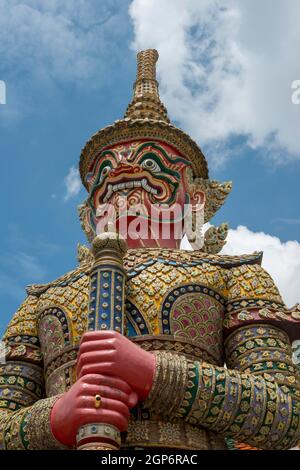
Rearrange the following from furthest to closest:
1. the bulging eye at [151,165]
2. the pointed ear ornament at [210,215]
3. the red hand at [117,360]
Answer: the pointed ear ornament at [210,215] < the bulging eye at [151,165] < the red hand at [117,360]

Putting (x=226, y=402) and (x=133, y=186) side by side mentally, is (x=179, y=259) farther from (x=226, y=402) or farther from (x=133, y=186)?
(x=226, y=402)

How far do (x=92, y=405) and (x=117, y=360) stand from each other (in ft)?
1.05

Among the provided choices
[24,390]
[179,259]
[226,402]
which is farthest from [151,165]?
[226,402]

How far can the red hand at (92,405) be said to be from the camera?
426 centimetres

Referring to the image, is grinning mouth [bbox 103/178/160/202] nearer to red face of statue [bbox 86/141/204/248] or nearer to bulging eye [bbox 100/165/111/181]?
red face of statue [bbox 86/141/204/248]

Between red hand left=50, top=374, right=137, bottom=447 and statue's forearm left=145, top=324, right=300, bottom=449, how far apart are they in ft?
0.79

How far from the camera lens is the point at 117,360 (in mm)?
4410

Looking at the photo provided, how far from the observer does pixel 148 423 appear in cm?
470

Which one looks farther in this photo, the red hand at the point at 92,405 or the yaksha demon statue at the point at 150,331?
the yaksha demon statue at the point at 150,331

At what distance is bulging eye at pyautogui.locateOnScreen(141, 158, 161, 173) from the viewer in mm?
6328

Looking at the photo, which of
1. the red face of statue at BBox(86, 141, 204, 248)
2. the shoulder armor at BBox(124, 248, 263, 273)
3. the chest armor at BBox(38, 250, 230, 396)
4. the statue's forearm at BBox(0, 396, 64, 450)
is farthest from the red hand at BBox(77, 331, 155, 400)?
the red face of statue at BBox(86, 141, 204, 248)

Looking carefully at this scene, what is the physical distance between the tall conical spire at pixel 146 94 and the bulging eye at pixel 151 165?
29.3 inches

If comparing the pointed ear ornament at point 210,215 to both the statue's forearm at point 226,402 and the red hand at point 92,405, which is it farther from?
the red hand at point 92,405

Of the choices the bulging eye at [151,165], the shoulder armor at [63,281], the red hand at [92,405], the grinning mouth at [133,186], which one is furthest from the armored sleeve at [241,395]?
the bulging eye at [151,165]
